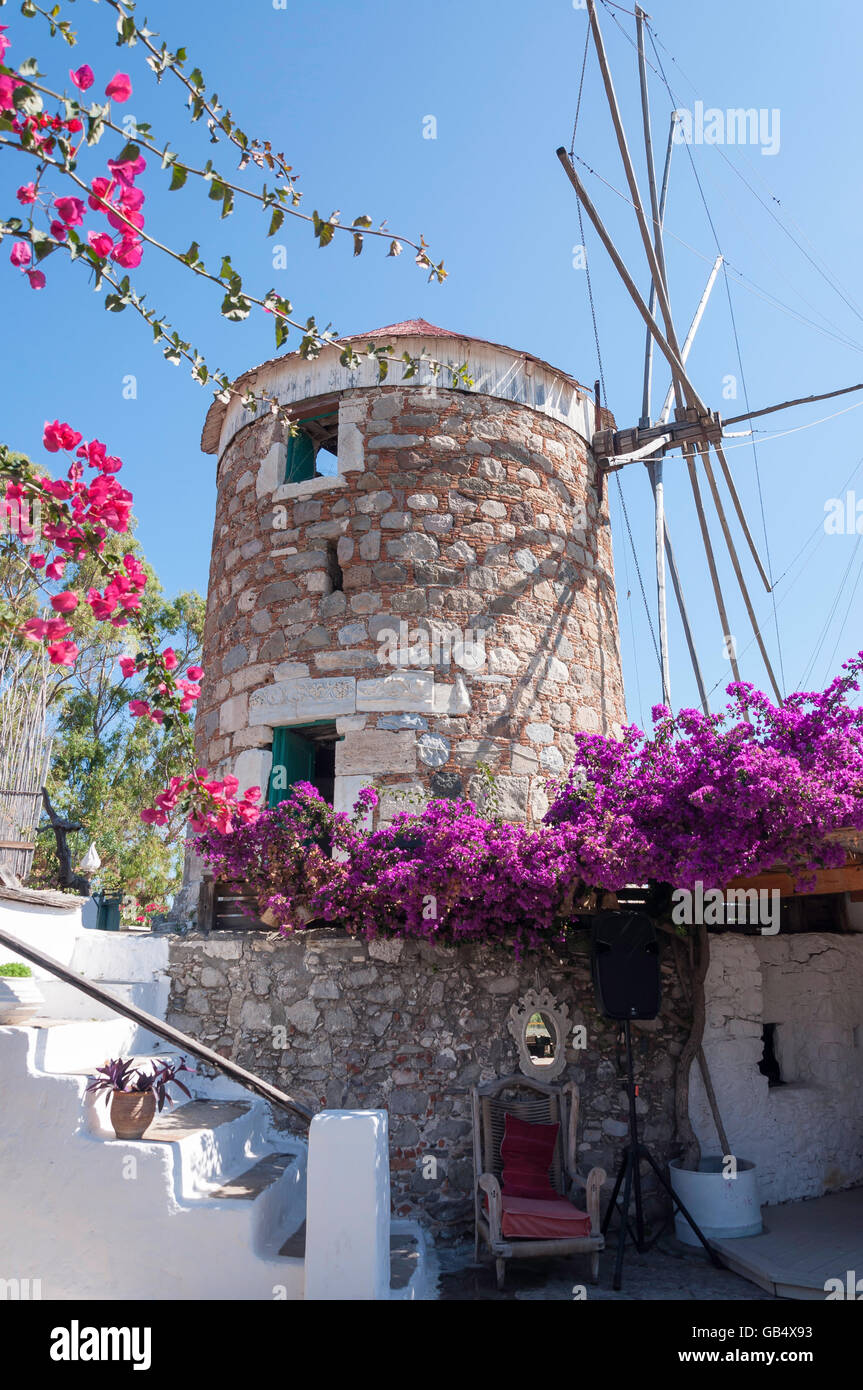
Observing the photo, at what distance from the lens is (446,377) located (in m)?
7.87

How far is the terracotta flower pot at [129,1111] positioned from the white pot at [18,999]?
90cm

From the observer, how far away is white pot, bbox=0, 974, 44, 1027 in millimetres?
4871

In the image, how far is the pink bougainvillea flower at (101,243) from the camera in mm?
2430

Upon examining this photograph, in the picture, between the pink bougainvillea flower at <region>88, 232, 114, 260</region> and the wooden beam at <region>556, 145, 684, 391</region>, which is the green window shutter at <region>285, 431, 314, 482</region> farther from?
the pink bougainvillea flower at <region>88, 232, 114, 260</region>

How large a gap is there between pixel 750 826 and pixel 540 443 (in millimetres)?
4310

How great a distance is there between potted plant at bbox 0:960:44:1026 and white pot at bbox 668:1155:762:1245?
13.7 feet

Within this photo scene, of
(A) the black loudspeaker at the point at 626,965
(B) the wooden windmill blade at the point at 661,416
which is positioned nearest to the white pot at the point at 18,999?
(A) the black loudspeaker at the point at 626,965

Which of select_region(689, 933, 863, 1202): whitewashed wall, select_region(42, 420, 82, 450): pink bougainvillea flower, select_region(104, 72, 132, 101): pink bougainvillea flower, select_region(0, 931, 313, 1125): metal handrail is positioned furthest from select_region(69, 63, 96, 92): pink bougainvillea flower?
select_region(689, 933, 863, 1202): whitewashed wall

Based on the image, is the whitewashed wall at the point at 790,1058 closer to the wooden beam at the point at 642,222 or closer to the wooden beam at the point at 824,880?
the wooden beam at the point at 824,880

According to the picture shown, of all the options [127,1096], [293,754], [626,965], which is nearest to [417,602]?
[293,754]

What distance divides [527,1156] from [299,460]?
6.06m

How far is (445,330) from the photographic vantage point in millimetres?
8336

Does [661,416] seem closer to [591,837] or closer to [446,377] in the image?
[446,377]
